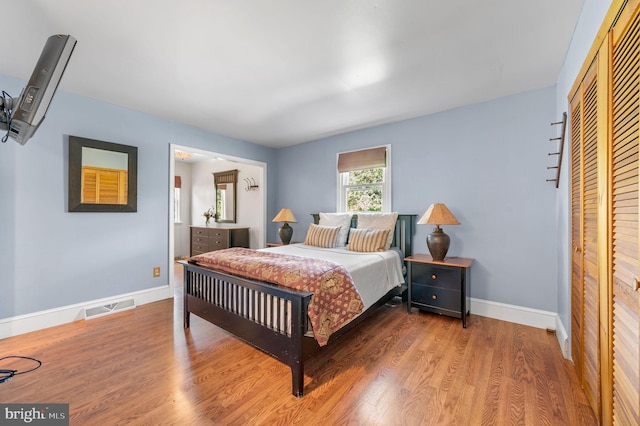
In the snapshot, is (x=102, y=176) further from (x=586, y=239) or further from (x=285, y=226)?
(x=586, y=239)

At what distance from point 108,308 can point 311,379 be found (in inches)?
105

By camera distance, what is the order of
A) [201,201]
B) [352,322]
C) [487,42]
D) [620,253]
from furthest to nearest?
[201,201], [352,322], [487,42], [620,253]

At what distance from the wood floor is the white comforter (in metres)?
0.42

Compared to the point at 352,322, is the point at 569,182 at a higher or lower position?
higher

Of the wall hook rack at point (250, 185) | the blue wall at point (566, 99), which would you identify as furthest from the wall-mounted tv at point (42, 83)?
the wall hook rack at point (250, 185)

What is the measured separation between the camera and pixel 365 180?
4.09 metres

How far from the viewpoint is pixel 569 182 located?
2098 mm

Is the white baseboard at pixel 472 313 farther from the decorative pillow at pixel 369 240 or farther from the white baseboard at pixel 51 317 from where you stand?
the decorative pillow at pixel 369 240

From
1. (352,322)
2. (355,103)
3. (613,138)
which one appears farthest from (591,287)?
(355,103)

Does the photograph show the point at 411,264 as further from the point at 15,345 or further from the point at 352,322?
the point at 15,345

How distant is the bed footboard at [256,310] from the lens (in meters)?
1.73

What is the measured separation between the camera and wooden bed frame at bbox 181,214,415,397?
1.73 meters

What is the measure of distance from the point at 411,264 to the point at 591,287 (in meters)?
1.63

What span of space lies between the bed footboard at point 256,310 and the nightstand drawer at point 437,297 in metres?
1.79
